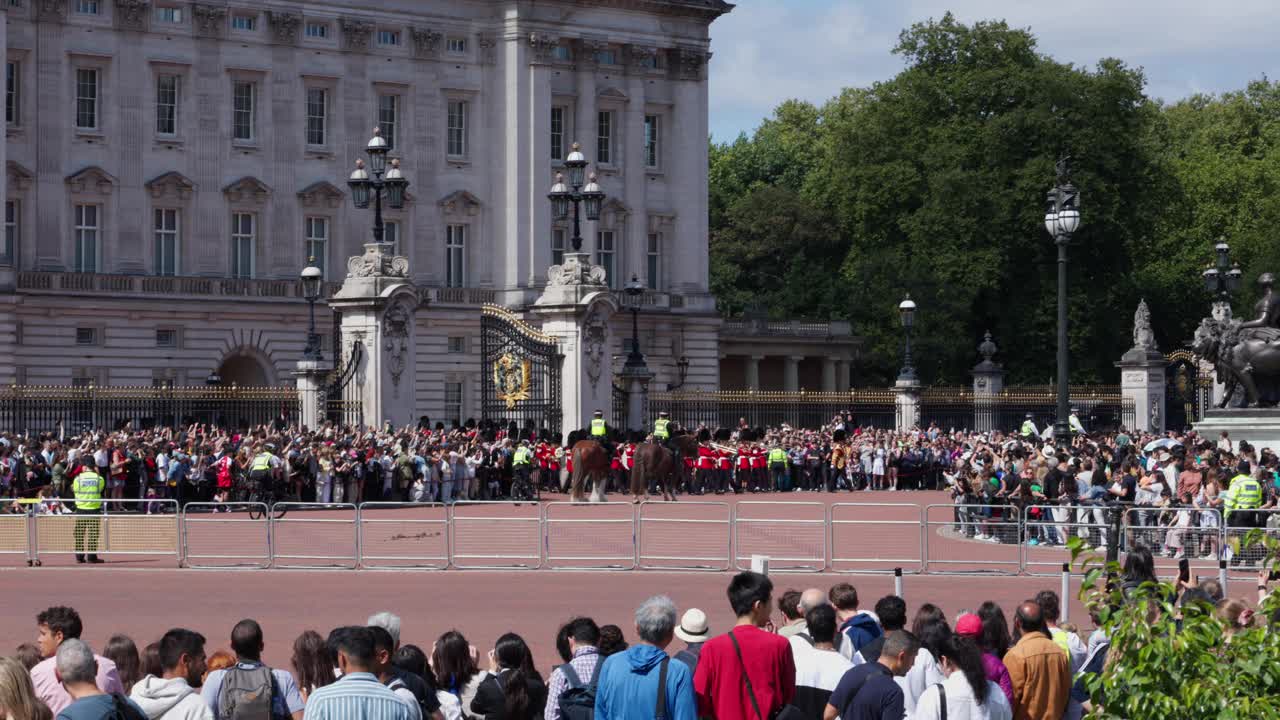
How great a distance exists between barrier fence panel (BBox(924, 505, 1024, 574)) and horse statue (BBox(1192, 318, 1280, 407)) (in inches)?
425

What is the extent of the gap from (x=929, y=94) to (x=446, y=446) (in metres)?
40.5

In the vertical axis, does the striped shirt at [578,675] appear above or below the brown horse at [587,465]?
below

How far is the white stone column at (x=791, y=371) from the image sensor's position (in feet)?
258

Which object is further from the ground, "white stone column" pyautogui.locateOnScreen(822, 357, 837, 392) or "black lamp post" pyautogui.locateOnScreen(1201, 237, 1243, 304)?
"black lamp post" pyautogui.locateOnScreen(1201, 237, 1243, 304)

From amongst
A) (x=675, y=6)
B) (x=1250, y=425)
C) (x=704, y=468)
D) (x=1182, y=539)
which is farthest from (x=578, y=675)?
(x=675, y=6)

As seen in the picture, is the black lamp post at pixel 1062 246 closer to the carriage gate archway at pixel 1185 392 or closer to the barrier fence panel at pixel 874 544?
the barrier fence panel at pixel 874 544

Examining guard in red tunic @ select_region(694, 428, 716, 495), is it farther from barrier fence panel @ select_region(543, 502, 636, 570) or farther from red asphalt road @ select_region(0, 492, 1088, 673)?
barrier fence panel @ select_region(543, 502, 636, 570)

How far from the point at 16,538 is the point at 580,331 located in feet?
55.5

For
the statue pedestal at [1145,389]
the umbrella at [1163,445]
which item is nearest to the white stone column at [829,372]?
the statue pedestal at [1145,389]

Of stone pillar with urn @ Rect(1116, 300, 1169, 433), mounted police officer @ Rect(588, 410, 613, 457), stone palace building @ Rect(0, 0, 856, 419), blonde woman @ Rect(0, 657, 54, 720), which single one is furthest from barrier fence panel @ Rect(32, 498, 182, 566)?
stone palace building @ Rect(0, 0, 856, 419)

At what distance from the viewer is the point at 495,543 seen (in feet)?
86.6

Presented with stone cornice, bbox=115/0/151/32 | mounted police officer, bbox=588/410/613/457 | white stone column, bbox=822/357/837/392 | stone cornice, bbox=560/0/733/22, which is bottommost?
mounted police officer, bbox=588/410/613/457

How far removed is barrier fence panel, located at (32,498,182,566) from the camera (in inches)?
1037

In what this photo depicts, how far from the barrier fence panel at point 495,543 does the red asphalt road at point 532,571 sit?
0.06ft
